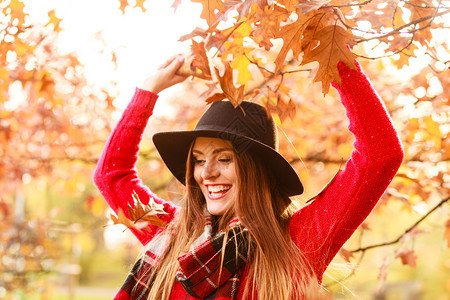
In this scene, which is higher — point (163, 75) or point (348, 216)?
point (163, 75)

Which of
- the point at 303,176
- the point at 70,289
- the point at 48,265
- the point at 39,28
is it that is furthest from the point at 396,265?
the point at 39,28

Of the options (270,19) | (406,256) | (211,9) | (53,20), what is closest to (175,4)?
(211,9)

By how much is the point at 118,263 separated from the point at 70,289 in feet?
35.4

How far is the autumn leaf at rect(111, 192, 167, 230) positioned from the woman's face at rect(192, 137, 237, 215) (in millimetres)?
198

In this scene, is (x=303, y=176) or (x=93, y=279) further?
(x=93, y=279)

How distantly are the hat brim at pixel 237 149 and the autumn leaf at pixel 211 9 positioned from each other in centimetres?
53

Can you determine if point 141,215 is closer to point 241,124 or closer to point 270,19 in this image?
point 241,124

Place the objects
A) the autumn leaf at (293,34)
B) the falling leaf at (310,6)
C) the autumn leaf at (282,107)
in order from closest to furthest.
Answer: the falling leaf at (310,6), the autumn leaf at (293,34), the autumn leaf at (282,107)

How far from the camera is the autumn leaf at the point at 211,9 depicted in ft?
5.16

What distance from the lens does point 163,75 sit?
7.53ft

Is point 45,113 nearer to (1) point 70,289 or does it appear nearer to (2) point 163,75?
(2) point 163,75

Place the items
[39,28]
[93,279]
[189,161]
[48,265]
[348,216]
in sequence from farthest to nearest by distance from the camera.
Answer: [93,279] → [48,265] → [39,28] → [189,161] → [348,216]

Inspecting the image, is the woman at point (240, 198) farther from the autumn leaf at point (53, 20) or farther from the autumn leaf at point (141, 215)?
the autumn leaf at point (53, 20)

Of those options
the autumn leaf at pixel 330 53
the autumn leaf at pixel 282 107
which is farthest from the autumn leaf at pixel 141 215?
the autumn leaf at pixel 330 53
